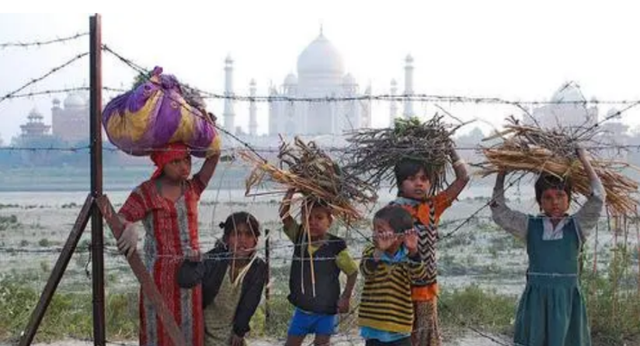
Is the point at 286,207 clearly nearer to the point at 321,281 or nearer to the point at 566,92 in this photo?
the point at 321,281

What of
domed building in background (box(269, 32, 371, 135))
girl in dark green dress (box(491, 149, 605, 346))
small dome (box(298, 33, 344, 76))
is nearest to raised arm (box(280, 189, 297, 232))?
girl in dark green dress (box(491, 149, 605, 346))

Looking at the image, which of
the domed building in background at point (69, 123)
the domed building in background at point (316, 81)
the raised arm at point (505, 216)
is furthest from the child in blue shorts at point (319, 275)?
the domed building in background at point (316, 81)

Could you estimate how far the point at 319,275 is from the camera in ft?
15.7

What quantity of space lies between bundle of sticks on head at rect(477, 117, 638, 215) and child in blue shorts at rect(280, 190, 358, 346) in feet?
2.92

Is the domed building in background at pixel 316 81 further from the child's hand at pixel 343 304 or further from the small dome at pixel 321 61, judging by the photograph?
the child's hand at pixel 343 304

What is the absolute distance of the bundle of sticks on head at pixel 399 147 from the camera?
4.79 metres

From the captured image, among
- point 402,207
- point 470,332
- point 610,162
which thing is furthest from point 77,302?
point 610,162

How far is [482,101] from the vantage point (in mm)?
4941

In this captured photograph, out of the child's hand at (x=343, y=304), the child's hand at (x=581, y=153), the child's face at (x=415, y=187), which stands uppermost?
the child's hand at (x=581, y=153)

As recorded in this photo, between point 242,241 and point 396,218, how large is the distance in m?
0.83

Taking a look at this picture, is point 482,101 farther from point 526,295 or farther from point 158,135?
point 158,135

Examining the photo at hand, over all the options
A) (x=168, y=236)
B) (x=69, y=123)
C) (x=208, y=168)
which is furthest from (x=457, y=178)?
(x=69, y=123)

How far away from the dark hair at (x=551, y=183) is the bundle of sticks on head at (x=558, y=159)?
0.11ft

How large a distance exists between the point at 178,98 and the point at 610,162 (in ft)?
7.63
